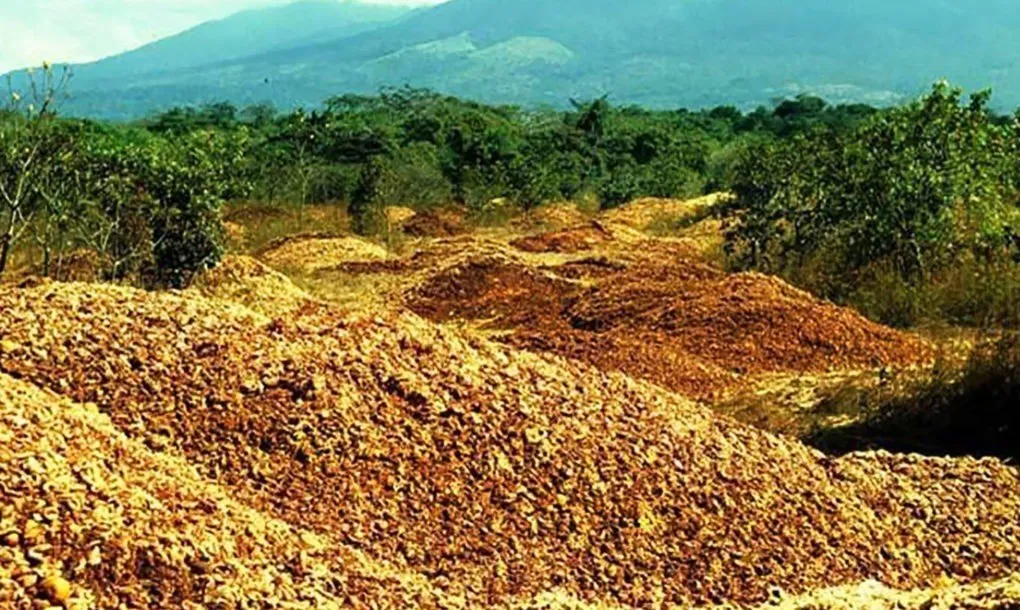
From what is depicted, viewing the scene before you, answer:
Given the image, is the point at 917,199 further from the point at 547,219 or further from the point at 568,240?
the point at 547,219

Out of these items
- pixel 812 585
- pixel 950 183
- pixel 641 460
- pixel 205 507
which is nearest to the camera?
pixel 205 507

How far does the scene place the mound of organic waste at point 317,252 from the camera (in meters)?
20.8

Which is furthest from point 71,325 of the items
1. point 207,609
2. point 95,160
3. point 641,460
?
point 95,160

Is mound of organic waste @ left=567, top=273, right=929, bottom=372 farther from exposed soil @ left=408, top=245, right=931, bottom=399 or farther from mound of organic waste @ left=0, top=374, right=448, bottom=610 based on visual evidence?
mound of organic waste @ left=0, top=374, right=448, bottom=610

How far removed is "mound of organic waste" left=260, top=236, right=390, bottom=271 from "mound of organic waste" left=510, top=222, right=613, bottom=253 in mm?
2785

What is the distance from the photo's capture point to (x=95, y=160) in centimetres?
1475

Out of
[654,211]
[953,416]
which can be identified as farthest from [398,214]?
[953,416]

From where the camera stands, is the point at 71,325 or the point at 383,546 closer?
the point at 383,546

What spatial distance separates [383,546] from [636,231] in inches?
902

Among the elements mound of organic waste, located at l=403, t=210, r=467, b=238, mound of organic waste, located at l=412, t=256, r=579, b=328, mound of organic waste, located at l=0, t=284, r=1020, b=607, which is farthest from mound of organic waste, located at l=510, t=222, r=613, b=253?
mound of organic waste, located at l=0, t=284, r=1020, b=607

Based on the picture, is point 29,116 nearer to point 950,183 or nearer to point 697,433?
point 697,433

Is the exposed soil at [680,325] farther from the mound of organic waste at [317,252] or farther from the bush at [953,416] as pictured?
the mound of organic waste at [317,252]

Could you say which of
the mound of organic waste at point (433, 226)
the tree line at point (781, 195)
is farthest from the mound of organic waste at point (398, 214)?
the tree line at point (781, 195)

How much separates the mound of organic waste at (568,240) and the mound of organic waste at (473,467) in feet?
55.1
